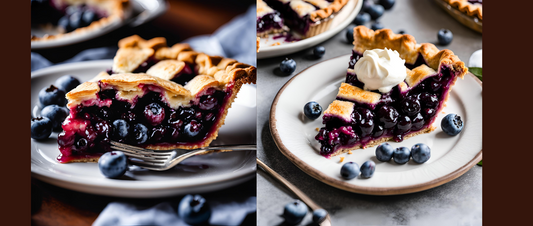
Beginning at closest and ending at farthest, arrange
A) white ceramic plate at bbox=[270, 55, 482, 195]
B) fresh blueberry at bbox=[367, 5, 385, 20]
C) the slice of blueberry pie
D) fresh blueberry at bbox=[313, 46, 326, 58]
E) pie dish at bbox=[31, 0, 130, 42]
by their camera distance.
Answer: white ceramic plate at bbox=[270, 55, 482, 195]
pie dish at bbox=[31, 0, 130, 42]
the slice of blueberry pie
fresh blueberry at bbox=[313, 46, 326, 58]
fresh blueberry at bbox=[367, 5, 385, 20]

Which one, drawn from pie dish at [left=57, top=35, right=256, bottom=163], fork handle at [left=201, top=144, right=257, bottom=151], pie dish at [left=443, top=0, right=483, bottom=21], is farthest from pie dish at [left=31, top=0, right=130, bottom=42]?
pie dish at [left=443, top=0, right=483, bottom=21]

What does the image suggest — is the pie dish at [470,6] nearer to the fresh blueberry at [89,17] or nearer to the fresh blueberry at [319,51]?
the fresh blueberry at [319,51]

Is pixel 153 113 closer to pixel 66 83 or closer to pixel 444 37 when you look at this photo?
pixel 66 83

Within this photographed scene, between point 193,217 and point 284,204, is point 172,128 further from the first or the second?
point 284,204

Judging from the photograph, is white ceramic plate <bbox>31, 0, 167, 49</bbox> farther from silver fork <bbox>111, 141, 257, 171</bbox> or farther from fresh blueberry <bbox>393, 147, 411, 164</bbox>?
fresh blueberry <bbox>393, 147, 411, 164</bbox>

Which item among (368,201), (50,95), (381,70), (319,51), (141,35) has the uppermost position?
(141,35)

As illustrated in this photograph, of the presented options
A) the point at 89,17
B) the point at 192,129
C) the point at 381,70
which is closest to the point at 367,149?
the point at 381,70

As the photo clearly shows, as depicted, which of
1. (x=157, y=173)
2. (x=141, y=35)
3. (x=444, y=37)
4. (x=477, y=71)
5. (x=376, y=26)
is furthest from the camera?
(x=376, y=26)
